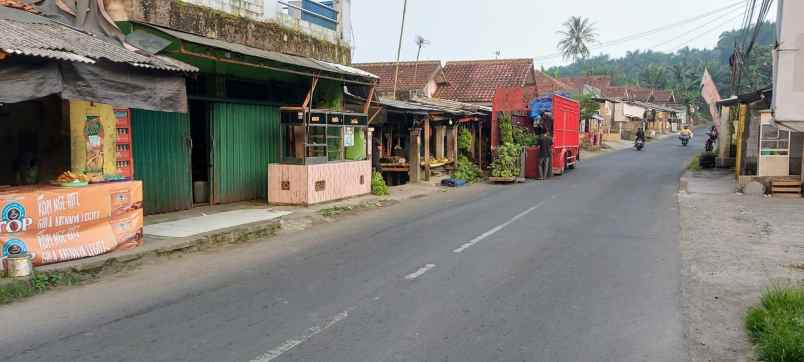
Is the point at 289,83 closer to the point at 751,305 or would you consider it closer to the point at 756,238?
the point at 756,238

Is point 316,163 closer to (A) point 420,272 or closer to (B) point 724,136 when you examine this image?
(A) point 420,272

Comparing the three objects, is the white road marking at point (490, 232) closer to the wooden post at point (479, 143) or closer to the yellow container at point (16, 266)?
the yellow container at point (16, 266)

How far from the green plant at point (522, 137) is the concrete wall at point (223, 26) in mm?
8699

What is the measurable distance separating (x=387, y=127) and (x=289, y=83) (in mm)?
7183

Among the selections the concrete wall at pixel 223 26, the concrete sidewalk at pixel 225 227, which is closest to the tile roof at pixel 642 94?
the concrete wall at pixel 223 26

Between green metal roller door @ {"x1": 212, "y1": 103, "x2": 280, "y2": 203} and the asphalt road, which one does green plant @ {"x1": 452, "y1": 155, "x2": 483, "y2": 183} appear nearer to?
green metal roller door @ {"x1": 212, "y1": 103, "x2": 280, "y2": 203}

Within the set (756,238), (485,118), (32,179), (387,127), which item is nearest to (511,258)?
(756,238)

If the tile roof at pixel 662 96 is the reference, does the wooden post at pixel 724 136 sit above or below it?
below

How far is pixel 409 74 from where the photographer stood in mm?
35250

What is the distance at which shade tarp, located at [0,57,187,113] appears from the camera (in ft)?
23.6

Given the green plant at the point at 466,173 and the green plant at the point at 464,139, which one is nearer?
the green plant at the point at 466,173

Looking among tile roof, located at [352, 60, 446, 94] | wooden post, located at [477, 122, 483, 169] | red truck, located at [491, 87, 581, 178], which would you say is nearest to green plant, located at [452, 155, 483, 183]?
red truck, located at [491, 87, 581, 178]

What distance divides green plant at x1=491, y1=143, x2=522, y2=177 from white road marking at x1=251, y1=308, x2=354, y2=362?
647 inches

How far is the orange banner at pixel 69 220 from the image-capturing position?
725 cm
